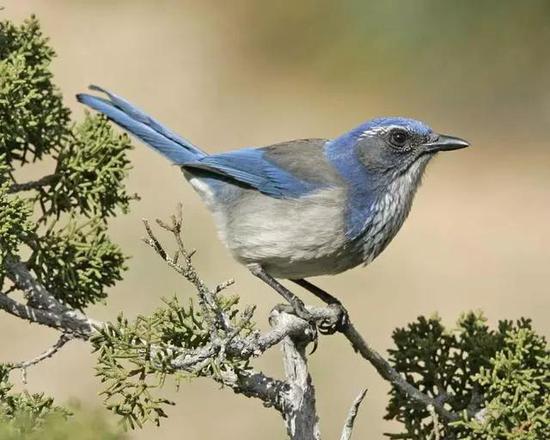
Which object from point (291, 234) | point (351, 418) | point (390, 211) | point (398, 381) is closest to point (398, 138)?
point (390, 211)

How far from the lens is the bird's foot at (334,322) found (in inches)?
145

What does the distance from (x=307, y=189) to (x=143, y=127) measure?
0.61 meters

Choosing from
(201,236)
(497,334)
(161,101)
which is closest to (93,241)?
(497,334)

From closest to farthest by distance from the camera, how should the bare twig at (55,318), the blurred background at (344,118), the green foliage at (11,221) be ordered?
the green foliage at (11,221), the bare twig at (55,318), the blurred background at (344,118)

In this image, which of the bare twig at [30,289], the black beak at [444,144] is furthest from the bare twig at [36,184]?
the black beak at [444,144]

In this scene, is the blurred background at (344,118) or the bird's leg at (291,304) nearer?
the bird's leg at (291,304)

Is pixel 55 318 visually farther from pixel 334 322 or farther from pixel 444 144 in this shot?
pixel 444 144

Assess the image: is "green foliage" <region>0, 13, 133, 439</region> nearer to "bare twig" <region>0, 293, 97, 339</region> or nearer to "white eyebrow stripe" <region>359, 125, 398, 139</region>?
"bare twig" <region>0, 293, 97, 339</region>

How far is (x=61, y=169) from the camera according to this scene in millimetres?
3275

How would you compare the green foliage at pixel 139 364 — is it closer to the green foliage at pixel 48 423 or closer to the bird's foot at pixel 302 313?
the green foliage at pixel 48 423

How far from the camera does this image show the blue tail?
13.1ft

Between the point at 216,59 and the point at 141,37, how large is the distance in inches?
35.3

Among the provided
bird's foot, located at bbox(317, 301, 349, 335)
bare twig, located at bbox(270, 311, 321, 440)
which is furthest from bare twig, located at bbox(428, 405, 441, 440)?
bird's foot, located at bbox(317, 301, 349, 335)

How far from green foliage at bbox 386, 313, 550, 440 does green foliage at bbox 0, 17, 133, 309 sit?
0.85 meters
